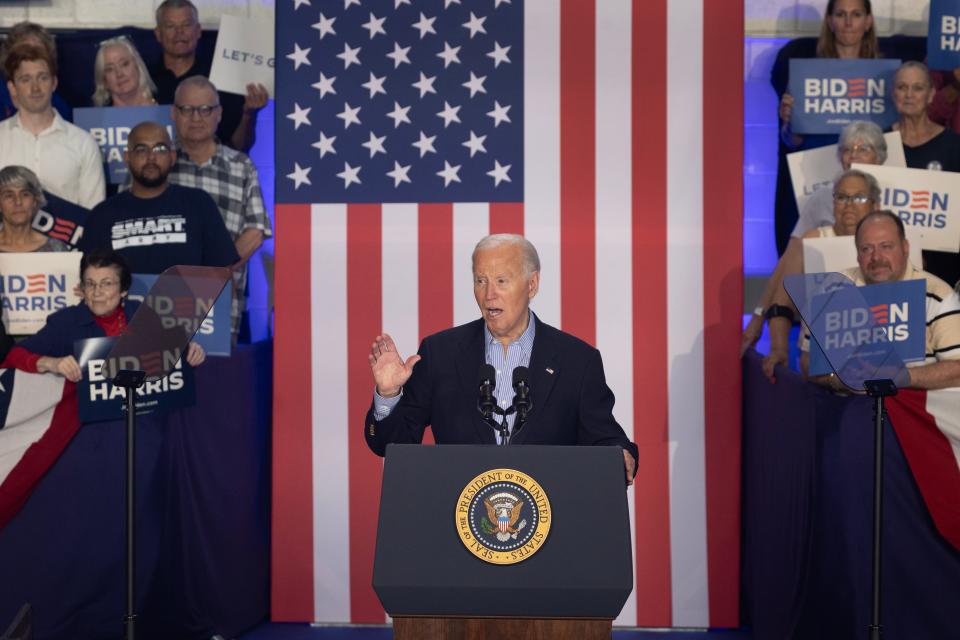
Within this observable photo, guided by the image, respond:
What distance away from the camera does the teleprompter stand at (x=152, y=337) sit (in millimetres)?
3338

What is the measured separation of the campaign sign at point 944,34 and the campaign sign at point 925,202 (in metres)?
0.60

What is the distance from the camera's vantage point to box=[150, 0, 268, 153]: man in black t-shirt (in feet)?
19.0

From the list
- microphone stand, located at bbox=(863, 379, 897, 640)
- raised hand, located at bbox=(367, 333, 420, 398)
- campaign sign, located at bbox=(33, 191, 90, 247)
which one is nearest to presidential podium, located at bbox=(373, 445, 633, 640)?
raised hand, located at bbox=(367, 333, 420, 398)

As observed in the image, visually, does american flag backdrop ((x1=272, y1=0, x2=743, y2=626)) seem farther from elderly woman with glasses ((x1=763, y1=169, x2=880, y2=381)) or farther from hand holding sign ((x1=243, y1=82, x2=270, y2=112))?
hand holding sign ((x1=243, y1=82, x2=270, y2=112))

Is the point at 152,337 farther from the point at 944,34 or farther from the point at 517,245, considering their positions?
the point at 944,34

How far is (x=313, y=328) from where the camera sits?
16.7ft

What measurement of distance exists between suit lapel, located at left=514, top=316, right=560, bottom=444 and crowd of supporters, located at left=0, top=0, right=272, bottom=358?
2.29 m

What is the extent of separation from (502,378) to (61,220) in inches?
117

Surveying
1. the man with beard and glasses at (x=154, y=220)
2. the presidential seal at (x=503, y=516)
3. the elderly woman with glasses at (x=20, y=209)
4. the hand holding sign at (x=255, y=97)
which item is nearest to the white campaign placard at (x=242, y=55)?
the hand holding sign at (x=255, y=97)

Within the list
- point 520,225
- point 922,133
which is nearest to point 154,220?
point 520,225

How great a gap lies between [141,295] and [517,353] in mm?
A: 2007

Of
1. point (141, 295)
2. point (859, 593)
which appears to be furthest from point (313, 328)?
point (859, 593)

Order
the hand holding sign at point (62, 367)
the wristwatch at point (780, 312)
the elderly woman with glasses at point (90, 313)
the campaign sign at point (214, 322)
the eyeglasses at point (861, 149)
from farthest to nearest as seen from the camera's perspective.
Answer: the eyeglasses at point (861, 149), the wristwatch at point (780, 312), the campaign sign at point (214, 322), the elderly woman with glasses at point (90, 313), the hand holding sign at point (62, 367)

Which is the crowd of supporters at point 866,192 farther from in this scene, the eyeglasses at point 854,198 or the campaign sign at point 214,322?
the campaign sign at point 214,322
